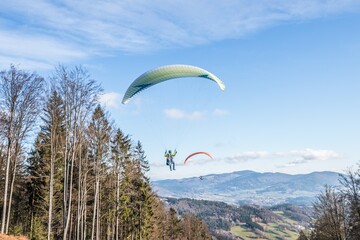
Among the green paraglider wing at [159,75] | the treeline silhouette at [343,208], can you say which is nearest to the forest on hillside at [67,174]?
the green paraglider wing at [159,75]

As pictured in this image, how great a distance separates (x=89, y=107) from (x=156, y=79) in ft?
21.9

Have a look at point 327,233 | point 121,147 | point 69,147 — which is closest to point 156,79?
point 69,147

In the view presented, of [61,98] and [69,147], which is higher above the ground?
[61,98]

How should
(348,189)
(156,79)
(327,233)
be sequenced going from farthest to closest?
(327,233) → (348,189) → (156,79)

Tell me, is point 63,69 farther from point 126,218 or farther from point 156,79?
point 126,218

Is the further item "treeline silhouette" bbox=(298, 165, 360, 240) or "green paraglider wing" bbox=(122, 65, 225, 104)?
"treeline silhouette" bbox=(298, 165, 360, 240)

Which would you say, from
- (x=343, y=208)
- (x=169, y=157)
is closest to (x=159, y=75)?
(x=169, y=157)

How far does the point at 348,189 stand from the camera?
30.8 meters

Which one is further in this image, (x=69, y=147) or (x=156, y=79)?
(x=156, y=79)

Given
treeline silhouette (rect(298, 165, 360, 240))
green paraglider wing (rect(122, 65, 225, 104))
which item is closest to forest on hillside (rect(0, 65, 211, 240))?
green paraglider wing (rect(122, 65, 225, 104))

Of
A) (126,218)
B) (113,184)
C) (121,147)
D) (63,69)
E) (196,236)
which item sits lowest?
(196,236)

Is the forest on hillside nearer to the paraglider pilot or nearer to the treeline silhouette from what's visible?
the paraglider pilot

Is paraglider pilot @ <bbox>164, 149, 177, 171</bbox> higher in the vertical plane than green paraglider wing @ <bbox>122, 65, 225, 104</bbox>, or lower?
lower

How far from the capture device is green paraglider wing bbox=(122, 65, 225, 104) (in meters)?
27.5
